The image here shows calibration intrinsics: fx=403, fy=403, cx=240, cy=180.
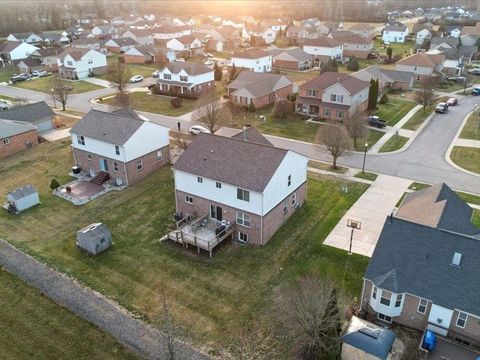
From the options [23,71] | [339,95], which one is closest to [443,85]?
[339,95]

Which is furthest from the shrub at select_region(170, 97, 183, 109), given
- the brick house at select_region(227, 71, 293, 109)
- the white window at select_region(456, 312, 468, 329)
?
the white window at select_region(456, 312, 468, 329)

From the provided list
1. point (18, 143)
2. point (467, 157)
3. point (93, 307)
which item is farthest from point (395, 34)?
point (93, 307)

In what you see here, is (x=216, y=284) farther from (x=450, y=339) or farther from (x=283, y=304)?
(x=450, y=339)

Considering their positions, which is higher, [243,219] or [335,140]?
[335,140]

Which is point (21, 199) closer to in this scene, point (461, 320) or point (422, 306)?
point (422, 306)

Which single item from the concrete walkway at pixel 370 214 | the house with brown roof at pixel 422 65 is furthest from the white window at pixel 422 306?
the house with brown roof at pixel 422 65

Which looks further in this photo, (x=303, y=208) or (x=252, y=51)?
(x=252, y=51)

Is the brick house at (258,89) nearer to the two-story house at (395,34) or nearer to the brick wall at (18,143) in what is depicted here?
the brick wall at (18,143)
